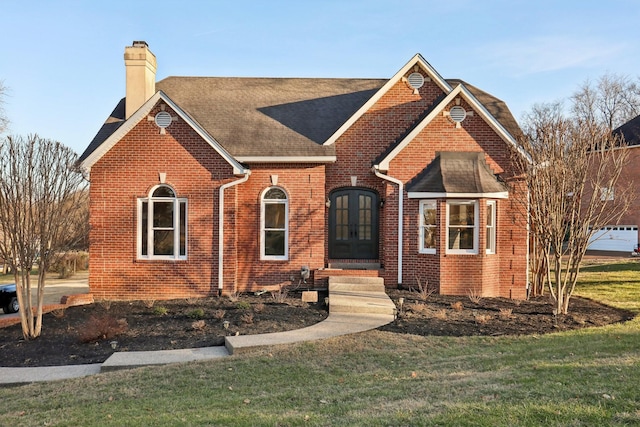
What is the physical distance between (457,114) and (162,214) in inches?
338

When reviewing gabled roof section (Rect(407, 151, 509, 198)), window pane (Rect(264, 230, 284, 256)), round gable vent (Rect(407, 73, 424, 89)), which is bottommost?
window pane (Rect(264, 230, 284, 256))

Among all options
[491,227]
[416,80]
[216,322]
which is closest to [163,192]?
[216,322]

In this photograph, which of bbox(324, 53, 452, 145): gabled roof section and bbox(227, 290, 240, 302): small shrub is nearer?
bbox(227, 290, 240, 302): small shrub

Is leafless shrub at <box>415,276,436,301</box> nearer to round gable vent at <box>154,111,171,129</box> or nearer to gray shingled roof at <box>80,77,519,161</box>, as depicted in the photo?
gray shingled roof at <box>80,77,519,161</box>

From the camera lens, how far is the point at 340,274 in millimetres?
13695

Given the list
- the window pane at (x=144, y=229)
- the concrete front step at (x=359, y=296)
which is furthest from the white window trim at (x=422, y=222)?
the window pane at (x=144, y=229)

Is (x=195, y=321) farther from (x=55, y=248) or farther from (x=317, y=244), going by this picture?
(x=317, y=244)

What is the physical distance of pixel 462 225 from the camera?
13477mm

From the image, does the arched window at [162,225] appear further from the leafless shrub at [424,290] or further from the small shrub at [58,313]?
the leafless shrub at [424,290]

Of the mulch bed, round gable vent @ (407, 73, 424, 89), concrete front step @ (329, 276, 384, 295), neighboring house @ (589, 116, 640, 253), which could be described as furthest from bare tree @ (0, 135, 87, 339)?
neighboring house @ (589, 116, 640, 253)

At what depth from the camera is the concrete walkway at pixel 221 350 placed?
23.9 feet

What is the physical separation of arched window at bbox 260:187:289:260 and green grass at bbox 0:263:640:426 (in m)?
6.22

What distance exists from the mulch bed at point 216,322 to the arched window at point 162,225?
1.62 meters

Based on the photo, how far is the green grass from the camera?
16.2 feet
